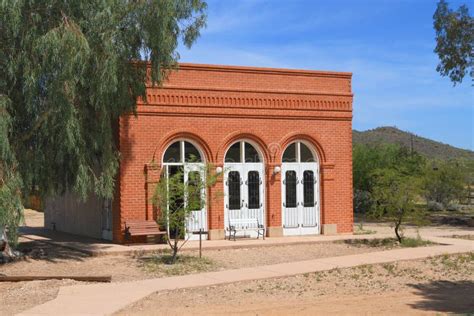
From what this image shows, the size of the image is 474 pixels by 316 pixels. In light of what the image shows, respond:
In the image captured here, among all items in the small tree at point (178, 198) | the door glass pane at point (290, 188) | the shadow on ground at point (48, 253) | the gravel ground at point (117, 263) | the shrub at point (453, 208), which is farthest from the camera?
the shrub at point (453, 208)

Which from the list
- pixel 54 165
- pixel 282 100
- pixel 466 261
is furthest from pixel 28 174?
pixel 466 261

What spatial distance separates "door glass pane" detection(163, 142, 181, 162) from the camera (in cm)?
2009

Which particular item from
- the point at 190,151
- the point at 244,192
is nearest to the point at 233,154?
the point at 244,192

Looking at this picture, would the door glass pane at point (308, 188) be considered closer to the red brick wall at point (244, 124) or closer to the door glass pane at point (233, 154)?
the red brick wall at point (244, 124)

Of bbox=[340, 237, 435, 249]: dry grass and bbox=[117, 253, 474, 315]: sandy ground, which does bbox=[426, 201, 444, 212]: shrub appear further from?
bbox=[117, 253, 474, 315]: sandy ground

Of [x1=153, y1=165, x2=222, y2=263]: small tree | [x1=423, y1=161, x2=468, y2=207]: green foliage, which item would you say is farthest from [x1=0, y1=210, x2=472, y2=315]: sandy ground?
[x1=423, y1=161, x2=468, y2=207]: green foliage

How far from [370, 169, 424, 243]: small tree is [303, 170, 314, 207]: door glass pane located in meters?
2.25

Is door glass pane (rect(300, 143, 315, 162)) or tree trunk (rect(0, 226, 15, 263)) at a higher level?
door glass pane (rect(300, 143, 315, 162))

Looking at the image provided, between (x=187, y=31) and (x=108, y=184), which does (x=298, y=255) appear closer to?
(x=108, y=184)

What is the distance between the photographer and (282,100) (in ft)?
70.3

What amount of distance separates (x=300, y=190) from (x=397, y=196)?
131 inches

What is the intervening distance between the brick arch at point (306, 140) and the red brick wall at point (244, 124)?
3 centimetres

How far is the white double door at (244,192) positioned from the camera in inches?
813

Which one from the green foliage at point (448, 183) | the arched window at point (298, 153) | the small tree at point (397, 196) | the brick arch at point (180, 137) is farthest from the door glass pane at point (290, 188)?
the green foliage at point (448, 183)
